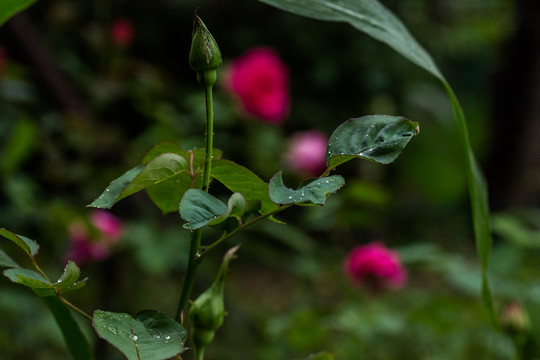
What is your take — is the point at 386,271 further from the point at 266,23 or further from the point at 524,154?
the point at 266,23

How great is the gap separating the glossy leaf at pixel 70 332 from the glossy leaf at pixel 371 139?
4.8 inches

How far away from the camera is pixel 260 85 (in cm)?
120

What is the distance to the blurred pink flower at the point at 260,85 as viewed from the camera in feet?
3.95

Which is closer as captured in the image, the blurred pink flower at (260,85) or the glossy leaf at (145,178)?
the glossy leaf at (145,178)

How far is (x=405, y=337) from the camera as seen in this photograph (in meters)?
1.19

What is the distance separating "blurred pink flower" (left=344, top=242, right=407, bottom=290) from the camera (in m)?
0.93

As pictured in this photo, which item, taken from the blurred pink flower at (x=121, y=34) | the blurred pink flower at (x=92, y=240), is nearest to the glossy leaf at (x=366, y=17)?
the blurred pink flower at (x=92, y=240)

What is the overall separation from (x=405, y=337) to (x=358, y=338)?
0.26m

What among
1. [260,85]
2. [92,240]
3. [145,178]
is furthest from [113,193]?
[260,85]

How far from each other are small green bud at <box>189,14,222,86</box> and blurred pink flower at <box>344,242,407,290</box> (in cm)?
73

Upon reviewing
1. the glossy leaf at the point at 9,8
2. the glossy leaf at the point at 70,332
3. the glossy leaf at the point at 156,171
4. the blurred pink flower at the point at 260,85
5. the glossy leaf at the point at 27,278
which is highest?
the glossy leaf at the point at 9,8

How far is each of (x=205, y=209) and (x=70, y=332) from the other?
88 mm

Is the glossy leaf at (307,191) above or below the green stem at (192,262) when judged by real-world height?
above

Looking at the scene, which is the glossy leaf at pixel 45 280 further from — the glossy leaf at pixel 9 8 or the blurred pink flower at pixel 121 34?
the blurred pink flower at pixel 121 34
